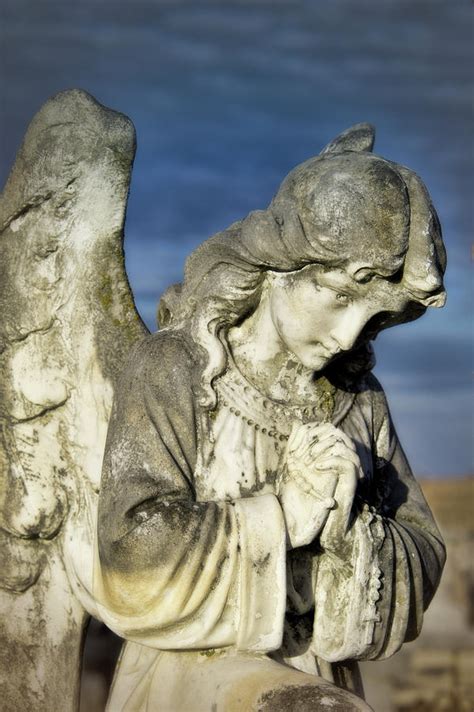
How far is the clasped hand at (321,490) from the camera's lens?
3.96 meters

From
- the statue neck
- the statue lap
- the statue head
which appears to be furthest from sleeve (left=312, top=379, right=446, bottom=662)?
the statue head

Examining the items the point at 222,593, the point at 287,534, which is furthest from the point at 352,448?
the point at 222,593

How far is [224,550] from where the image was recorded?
3900 mm

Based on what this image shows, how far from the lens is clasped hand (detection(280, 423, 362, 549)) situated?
156 inches

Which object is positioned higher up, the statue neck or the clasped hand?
the statue neck

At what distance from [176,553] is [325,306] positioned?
88 centimetres

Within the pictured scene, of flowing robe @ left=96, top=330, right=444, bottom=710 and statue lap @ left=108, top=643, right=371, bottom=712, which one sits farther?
flowing robe @ left=96, top=330, right=444, bottom=710

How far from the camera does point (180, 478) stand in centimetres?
402

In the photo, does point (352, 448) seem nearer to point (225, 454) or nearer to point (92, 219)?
point (225, 454)

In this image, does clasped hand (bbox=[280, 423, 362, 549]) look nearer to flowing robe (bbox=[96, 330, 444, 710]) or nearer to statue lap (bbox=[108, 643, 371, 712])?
flowing robe (bbox=[96, 330, 444, 710])

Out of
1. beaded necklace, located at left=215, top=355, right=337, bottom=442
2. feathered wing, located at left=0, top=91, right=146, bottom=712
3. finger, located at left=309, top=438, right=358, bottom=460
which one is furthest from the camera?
A: feathered wing, located at left=0, top=91, right=146, bottom=712

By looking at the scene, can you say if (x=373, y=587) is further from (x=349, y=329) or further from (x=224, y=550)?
(x=349, y=329)

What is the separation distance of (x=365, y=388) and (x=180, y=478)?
88 cm

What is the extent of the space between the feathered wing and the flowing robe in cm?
32
